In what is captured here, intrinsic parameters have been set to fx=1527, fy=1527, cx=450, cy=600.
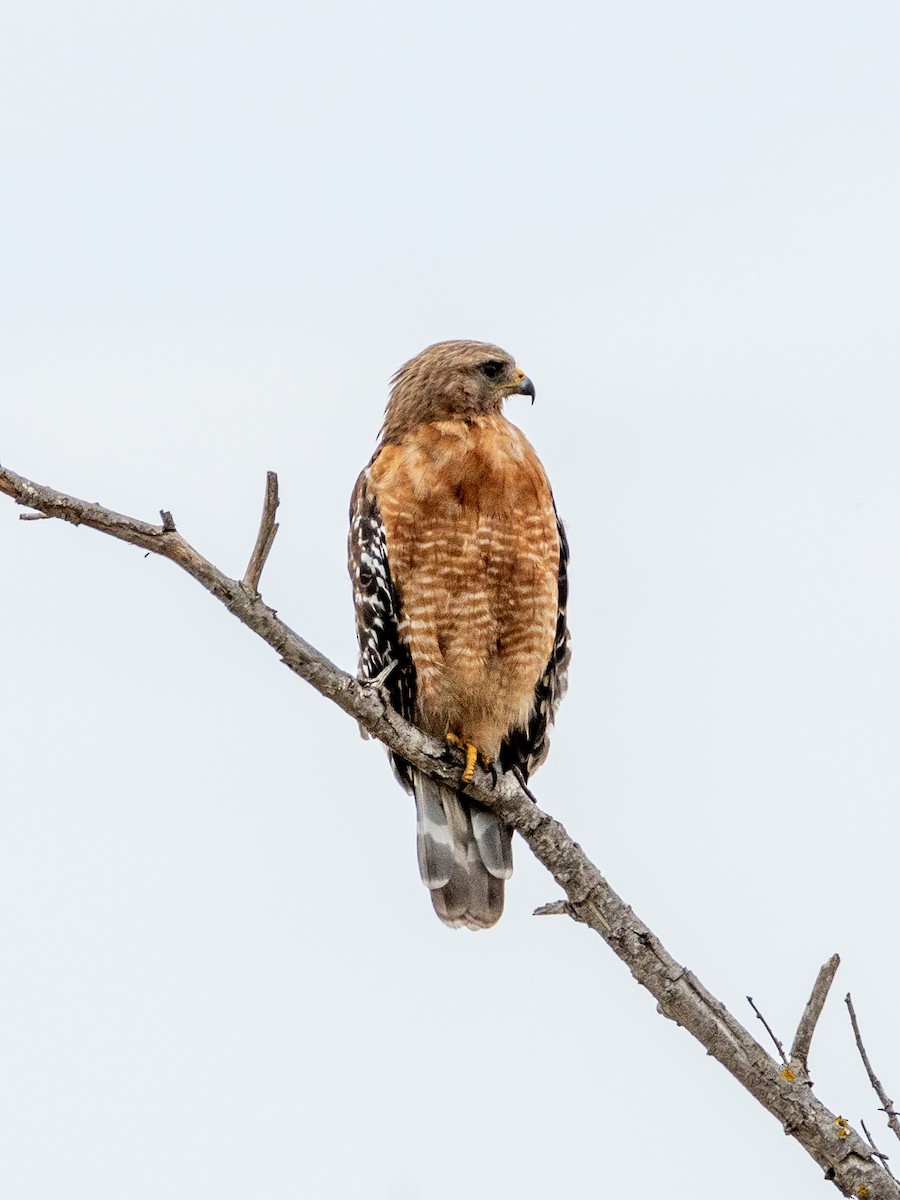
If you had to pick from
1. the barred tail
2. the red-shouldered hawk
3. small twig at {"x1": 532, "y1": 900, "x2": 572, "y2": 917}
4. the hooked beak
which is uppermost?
the hooked beak

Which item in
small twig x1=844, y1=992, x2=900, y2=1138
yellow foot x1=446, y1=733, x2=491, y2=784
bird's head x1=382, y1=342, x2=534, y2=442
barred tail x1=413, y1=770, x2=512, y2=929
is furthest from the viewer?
bird's head x1=382, y1=342, x2=534, y2=442

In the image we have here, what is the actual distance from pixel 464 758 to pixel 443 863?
559 millimetres

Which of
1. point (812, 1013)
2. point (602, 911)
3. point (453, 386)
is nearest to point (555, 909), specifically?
point (602, 911)

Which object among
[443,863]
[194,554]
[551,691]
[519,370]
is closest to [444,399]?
[519,370]

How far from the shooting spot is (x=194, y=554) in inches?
178

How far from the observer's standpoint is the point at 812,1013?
468 centimetres

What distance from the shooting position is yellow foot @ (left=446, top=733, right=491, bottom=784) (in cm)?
617

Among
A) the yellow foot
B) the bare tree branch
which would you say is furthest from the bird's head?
the bare tree branch

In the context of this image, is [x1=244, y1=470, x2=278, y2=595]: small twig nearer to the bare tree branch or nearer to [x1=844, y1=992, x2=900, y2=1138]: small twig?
the bare tree branch

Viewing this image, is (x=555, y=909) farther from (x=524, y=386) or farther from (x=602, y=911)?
(x=524, y=386)

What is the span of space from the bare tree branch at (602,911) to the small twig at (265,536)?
0.11 ft

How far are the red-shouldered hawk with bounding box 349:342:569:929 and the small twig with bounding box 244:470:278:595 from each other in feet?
5.63

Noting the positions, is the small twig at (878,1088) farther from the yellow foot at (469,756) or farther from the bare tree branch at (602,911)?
the yellow foot at (469,756)

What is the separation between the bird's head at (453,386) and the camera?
6.78 m
